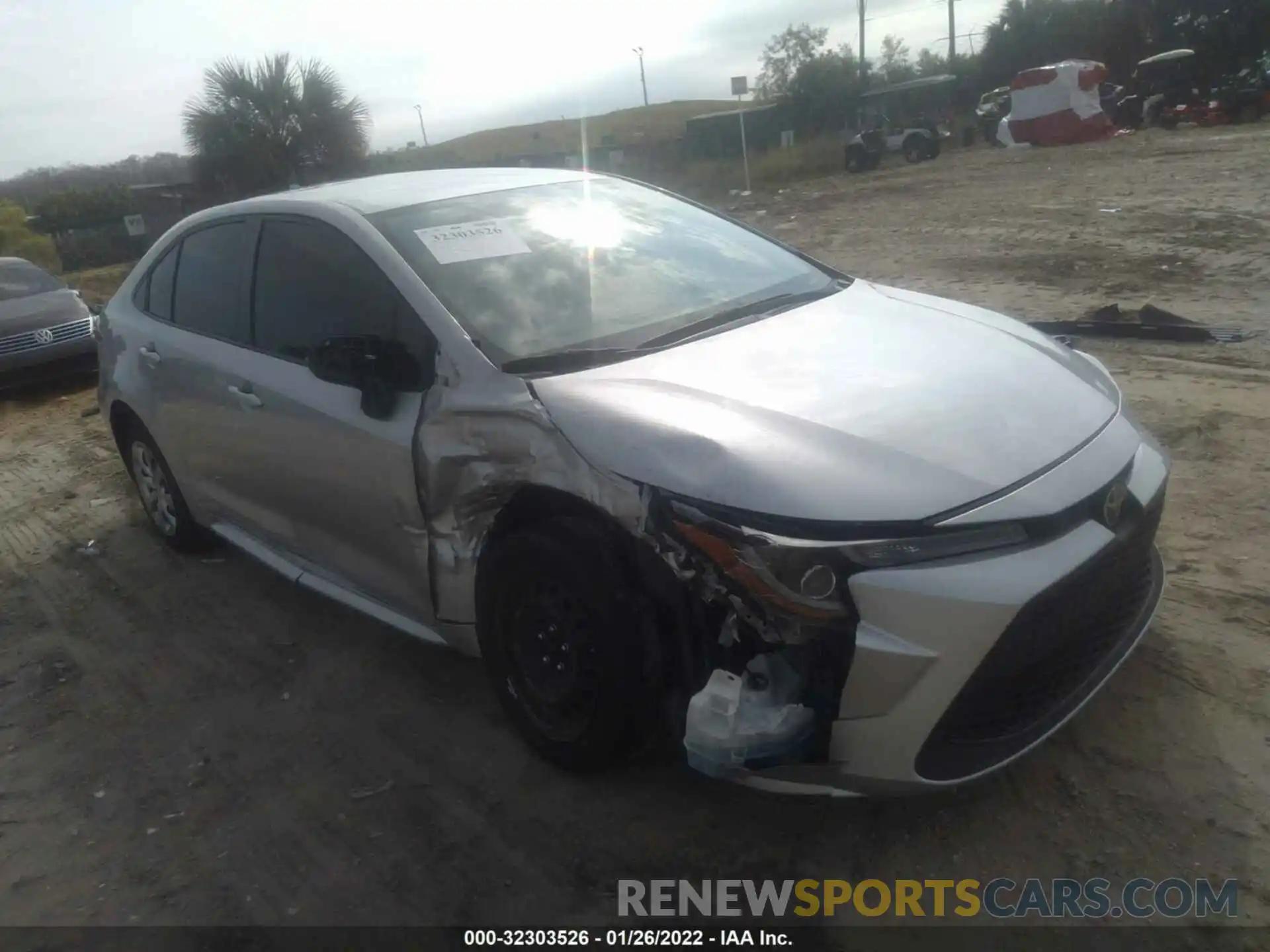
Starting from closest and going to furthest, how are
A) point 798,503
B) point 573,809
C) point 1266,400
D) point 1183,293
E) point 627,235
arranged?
1. point 798,503
2. point 573,809
3. point 627,235
4. point 1266,400
5. point 1183,293

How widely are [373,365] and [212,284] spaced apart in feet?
5.41

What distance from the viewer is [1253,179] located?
14.2m

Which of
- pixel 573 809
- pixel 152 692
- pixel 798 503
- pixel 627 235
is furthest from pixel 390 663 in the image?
pixel 798 503

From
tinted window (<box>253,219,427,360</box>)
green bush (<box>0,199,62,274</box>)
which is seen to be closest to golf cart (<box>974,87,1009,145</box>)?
green bush (<box>0,199,62,274</box>)

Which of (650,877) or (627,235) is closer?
(650,877)

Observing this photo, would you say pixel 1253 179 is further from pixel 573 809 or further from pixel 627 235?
pixel 573 809

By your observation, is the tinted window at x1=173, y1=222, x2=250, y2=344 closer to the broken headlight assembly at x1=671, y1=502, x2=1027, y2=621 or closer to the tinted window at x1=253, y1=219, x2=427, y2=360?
the tinted window at x1=253, y1=219, x2=427, y2=360

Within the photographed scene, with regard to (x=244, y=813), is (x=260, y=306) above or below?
above

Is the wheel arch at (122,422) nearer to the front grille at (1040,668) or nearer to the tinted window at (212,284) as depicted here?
the tinted window at (212,284)

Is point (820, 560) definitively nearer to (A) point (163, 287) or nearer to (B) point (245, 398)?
(B) point (245, 398)

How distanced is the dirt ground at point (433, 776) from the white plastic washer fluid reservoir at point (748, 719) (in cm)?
44

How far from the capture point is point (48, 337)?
1013 centimetres

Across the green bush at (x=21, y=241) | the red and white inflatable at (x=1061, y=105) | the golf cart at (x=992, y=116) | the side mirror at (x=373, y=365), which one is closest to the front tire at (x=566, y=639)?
the side mirror at (x=373, y=365)

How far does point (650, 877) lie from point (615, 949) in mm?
231
